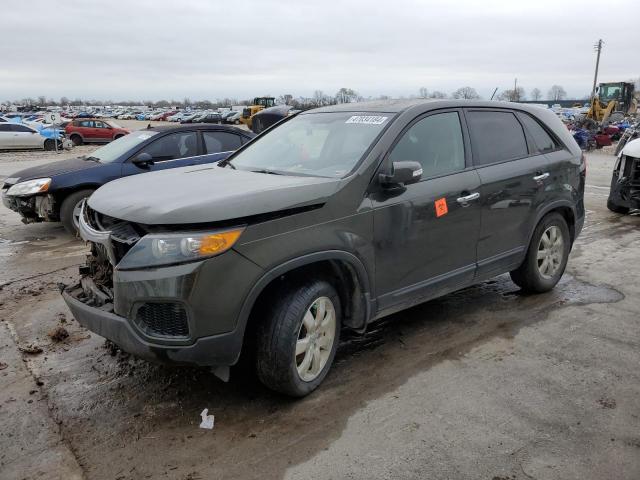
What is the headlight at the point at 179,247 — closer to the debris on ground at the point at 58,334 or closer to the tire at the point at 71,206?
the debris on ground at the point at 58,334

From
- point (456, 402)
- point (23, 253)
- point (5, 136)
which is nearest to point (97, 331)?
point (456, 402)

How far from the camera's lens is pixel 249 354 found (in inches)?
130

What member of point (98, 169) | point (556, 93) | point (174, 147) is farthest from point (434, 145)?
point (556, 93)

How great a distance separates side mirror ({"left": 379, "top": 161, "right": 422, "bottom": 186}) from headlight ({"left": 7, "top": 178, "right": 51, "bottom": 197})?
227 inches

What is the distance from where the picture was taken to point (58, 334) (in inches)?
171

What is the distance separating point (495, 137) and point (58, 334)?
3901mm

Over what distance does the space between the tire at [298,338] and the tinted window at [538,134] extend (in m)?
2.69

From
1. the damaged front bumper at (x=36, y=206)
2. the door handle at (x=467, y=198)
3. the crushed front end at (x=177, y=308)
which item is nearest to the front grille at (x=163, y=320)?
the crushed front end at (x=177, y=308)

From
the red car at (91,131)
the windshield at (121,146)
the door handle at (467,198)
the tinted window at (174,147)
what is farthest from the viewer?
the red car at (91,131)

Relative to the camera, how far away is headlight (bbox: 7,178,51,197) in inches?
296

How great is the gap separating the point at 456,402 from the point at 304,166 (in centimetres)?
188

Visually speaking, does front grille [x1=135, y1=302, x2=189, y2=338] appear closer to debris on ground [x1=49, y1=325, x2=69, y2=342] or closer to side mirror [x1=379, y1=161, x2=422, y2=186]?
side mirror [x1=379, y1=161, x2=422, y2=186]

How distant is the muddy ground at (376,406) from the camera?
9.21 feet

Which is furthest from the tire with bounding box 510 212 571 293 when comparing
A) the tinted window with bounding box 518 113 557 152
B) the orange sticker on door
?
the orange sticker on door
